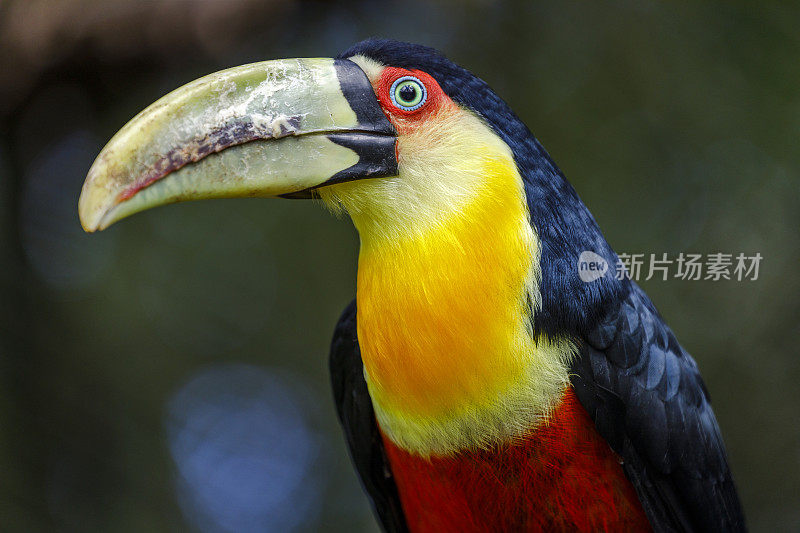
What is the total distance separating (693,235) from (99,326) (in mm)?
5554

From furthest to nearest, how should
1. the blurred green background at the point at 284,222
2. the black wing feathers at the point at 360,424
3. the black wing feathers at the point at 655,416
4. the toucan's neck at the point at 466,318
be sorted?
the blurred green background at the point at 284,222
the black wing feathers at the point at 360,424
the black wing feathers at the point at 655,416
the toucan's neck at the point at 466,318

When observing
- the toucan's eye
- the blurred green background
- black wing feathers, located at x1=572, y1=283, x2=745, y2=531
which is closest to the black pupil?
the toucan's eye

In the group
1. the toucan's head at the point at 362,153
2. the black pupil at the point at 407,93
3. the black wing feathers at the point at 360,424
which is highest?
the black pupil at the point at 407,93

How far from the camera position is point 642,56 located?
6012 mm

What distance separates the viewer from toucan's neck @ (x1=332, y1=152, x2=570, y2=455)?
94.0 inches

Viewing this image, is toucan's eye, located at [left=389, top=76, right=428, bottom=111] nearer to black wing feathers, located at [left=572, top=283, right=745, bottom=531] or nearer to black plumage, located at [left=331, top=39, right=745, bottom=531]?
black plumage, located at [left=331, top=39, right=745, bottom=531]

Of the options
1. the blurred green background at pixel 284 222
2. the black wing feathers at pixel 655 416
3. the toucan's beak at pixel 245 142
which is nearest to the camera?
the toucan's beak at pixel 245 142

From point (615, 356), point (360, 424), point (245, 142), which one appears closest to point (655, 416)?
point (615, 356)

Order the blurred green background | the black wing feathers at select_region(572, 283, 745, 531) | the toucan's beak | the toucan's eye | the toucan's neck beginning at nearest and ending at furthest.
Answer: the toucan's beak → the toucan's neck → the toucan's eye → the black wing feathers at select_region(572, 283, 745, 531) → the blurred green background

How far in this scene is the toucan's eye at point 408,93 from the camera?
2.50 meters

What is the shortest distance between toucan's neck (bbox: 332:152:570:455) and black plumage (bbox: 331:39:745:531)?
0.08m

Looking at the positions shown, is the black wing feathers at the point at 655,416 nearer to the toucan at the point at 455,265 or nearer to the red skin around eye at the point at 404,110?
the toucan at the point at 455,265

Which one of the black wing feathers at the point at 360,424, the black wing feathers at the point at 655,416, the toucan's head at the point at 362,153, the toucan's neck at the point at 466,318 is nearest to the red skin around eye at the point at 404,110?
the toucan's head at the point at 362,153

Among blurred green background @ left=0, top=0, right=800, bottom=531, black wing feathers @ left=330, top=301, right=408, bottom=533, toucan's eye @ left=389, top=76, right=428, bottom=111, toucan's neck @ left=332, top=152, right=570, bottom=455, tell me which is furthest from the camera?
blurred green background @ left=0, top=0, right=800, bottom=531
